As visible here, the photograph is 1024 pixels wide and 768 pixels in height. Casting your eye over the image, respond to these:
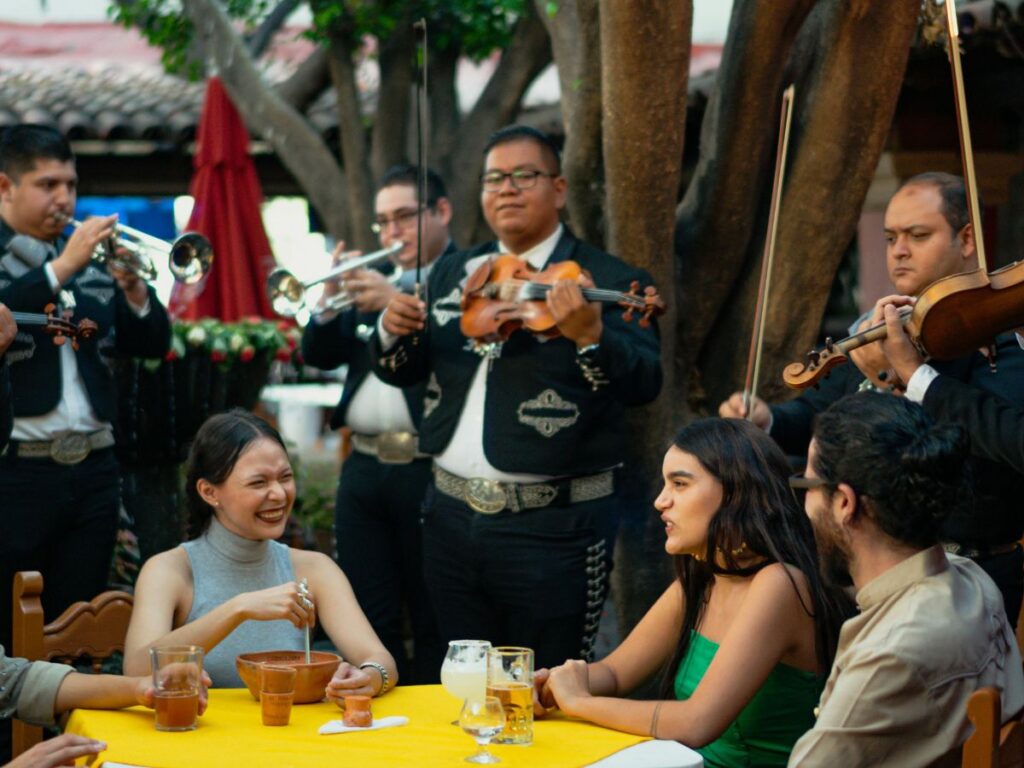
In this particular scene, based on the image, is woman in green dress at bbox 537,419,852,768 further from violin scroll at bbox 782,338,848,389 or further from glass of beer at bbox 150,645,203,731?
glass of beer at bbox 150,645,203,731

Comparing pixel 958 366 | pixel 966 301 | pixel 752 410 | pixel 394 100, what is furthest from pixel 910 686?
pixel 394 100

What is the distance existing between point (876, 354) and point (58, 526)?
252 cm

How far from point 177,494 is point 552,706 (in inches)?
123

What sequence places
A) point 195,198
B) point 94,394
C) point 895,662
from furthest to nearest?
point 195,198, point 94,394, point 895,662

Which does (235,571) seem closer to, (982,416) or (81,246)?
(81,246)

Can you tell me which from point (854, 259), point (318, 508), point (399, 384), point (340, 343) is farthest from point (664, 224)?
point (854, 259)

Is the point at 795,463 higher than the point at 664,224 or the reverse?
the reverse

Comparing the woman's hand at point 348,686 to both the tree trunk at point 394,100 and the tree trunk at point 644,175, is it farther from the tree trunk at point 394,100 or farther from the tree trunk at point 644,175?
the tree trunk at point 394,100

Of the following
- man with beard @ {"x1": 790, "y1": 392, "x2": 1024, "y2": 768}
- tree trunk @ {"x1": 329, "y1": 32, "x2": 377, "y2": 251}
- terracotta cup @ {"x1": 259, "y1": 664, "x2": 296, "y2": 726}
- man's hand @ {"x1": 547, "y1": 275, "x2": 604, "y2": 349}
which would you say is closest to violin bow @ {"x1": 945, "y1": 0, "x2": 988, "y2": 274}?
man with beard @ {"x1": 790, "y1": 392, "x2": 1024, "y2": 768}

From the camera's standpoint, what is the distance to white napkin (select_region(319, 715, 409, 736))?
2939 mm

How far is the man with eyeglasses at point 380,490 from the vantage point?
5.32 metres

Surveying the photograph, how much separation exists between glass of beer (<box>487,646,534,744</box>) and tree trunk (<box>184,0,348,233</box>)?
6342 mm

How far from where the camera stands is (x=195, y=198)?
8.68m

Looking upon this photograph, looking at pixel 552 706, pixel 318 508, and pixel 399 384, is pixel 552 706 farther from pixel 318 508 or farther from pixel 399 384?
pixel 318 508
